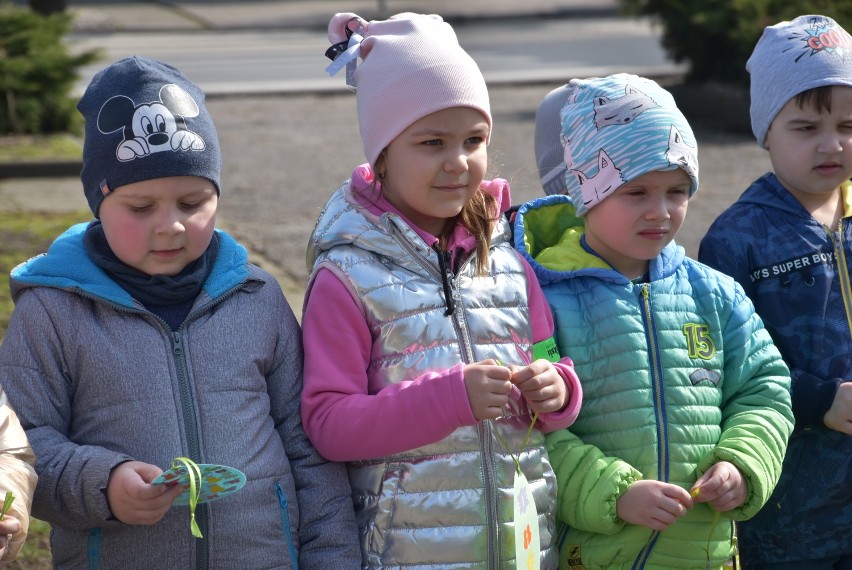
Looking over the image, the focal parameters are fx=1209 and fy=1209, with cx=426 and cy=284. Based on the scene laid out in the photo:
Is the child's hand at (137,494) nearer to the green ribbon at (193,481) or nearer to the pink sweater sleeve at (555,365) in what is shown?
the green ribbon at (193,481)

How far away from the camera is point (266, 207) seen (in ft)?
29.0

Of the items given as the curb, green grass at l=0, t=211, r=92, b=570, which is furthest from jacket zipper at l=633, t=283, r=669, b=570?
the curb

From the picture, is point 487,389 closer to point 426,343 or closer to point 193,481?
point 426,343

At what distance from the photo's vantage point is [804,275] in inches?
131

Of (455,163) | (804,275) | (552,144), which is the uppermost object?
(552,144)

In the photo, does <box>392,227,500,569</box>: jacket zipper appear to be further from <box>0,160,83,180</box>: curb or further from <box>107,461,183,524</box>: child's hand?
<box>0,160,83,180</box>: curb

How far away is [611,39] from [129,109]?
17849 mm

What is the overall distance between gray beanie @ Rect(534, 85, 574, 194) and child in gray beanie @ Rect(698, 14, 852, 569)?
0.52 m

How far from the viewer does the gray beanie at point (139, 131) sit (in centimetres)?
266

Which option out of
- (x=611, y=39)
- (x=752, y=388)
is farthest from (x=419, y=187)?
(x=611, y=39)

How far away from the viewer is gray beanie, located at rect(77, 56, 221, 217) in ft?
8.73

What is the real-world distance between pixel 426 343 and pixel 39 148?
27.5 ft

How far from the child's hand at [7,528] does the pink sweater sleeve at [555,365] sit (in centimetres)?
120

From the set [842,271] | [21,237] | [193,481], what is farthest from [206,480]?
[21,237]
